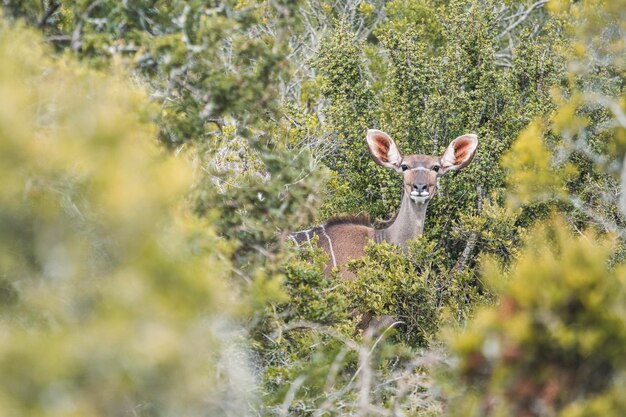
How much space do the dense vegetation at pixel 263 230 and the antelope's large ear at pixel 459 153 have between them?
517mm

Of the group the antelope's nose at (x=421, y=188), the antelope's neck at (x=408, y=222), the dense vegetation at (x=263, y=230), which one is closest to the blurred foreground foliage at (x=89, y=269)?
the dense vegetation at (x=263, y=230)

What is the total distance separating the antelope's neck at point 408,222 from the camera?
25.1ft

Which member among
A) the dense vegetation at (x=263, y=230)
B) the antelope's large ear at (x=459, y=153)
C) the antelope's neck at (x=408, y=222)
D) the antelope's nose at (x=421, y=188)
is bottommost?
the antelope's neck at (x=408, y=222)

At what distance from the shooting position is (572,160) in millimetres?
7609

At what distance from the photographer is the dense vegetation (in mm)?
2893

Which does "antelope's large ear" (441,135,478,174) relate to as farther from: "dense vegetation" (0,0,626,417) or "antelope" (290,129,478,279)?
"dense vegetation" (0,0,626,417)

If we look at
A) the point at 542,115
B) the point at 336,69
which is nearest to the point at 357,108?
the point at 336,69

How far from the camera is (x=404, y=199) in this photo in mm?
7816

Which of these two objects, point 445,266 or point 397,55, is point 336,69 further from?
point 445,266

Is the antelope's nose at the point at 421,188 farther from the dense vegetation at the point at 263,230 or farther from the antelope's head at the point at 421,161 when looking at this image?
the dense vegetation at the point at 263,230

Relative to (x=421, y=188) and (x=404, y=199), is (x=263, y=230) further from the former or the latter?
(x=404, y=199)

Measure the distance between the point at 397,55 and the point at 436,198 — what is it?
1.49 meters

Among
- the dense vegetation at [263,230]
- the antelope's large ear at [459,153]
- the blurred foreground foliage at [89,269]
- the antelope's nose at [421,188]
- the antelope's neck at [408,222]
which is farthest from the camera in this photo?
the antelope's neck at [408,222]

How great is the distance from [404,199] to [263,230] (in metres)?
3.23
